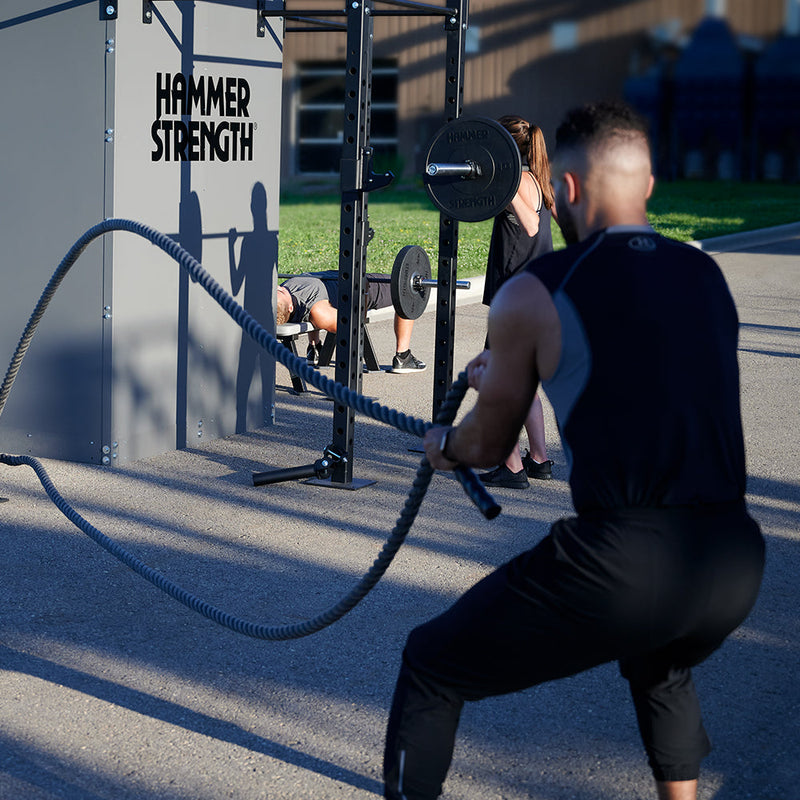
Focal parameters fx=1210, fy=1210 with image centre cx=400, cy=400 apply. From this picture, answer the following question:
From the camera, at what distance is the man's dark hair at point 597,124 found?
240 cm

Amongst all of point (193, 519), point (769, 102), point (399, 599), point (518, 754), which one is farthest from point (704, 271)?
point (769, 102)

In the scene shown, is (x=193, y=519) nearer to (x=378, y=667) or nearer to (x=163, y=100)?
(x=378, y=667)

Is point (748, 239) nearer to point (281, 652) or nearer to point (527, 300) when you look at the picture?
point (281, 652)

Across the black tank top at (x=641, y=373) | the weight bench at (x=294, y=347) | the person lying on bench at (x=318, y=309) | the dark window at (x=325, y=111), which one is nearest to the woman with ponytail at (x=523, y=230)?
the weight bench at (x=294, y=347)

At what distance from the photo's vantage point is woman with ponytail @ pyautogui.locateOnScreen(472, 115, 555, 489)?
611 cm

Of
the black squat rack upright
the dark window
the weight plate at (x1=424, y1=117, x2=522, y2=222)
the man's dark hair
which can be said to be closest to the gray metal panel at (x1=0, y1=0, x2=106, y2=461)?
the black squat rack upright

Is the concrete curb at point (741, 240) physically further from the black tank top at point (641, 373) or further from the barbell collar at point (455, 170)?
the black tank top at point (641, 373)

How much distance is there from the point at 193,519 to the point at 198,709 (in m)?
1.97

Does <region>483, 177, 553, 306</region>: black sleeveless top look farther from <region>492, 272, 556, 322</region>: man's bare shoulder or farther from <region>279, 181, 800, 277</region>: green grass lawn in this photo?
<region>279, 181, 800, 277</region>: green grass lawn

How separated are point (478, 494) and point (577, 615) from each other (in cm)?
34

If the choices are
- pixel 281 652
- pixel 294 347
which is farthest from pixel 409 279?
pixel 281 652

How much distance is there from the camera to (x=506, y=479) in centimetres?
611

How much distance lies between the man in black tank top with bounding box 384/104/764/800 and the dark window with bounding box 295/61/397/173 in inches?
1401

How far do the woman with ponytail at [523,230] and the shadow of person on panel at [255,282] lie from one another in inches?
62.2
